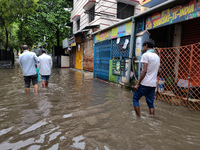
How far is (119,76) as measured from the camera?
25.4ft

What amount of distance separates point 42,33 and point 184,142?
1784 centimetres

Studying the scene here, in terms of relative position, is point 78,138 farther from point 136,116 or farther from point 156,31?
point 156,31

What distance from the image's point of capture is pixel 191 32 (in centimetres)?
629

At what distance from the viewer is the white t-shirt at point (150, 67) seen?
3.24m

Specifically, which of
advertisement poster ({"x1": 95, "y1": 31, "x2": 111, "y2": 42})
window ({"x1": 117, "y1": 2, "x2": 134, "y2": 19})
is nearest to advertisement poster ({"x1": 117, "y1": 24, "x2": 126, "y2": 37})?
advertisement poster ({"x1": 95, "y1": 31, "x2": 111, "y2": 42})

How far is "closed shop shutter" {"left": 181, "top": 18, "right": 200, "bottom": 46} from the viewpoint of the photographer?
239 inches

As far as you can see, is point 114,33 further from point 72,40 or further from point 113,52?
point 72,40

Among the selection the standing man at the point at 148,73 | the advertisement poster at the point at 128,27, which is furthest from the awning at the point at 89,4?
the standing man at the point at 148,73

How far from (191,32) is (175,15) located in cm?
194

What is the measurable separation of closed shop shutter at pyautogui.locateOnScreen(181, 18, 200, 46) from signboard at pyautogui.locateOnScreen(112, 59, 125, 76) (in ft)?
9.07

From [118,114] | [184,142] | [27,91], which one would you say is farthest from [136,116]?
[27,91]

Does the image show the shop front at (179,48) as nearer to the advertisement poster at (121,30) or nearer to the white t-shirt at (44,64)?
the advertisement poster at (121,30)

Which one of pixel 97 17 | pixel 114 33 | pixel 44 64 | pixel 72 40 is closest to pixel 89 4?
pixel 97 17

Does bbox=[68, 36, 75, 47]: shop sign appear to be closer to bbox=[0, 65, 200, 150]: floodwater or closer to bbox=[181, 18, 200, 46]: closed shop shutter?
bbox=[181, 18, 200, 46]: closed shop shutter
